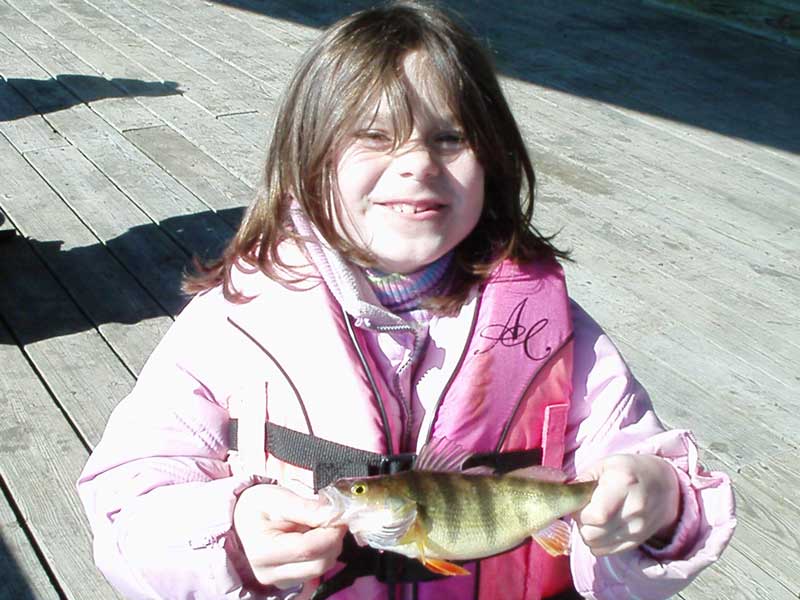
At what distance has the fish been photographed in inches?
56.6

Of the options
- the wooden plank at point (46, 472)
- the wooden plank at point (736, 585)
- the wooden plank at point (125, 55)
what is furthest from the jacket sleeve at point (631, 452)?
the wooden plank at point (125, 55)

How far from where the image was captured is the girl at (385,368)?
1703 millimetres

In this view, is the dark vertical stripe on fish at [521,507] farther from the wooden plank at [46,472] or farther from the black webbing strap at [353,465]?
the wooden plank at [46,472]

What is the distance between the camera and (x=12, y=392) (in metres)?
3.40

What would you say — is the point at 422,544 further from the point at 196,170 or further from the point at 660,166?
the point at 660,166

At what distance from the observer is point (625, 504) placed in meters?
1.59

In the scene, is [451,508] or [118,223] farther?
[118,223]

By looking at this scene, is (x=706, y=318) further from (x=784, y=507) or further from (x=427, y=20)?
(x=427, y=20)

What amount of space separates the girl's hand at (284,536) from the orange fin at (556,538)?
0.30m

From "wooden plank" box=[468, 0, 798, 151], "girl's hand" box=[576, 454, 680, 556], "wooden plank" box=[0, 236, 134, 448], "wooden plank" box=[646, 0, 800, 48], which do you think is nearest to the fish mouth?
"girl's hand" box=[576, 454, 680, 556]

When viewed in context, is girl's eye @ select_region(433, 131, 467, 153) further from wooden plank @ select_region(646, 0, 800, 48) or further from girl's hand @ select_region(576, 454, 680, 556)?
wooden plank @ select_region(646, 0, 800, 48)

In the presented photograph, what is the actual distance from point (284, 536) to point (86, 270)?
113 inches

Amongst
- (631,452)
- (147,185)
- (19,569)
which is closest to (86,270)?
(147,185)

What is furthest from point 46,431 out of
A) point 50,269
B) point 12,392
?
point 50,269
